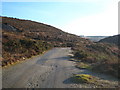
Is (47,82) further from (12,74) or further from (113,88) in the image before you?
(113,88)

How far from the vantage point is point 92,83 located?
7.51m

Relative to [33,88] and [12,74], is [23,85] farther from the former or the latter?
[12,74]

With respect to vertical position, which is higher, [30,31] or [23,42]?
[30,31]

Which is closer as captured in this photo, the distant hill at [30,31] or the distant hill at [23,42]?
the distant hill at [23,42]

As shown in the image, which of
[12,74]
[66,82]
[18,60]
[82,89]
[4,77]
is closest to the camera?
[82,89]

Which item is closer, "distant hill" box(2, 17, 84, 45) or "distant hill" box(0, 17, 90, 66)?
"distant hill" box(0, 17, 90, 66)

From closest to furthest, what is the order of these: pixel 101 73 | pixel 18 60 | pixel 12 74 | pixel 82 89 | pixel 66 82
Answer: pixel 82 89 < pixel 66 82 < pixel 12 74 < pixel 101 73 < pixel 18 60

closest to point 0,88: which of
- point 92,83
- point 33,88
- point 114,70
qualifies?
point 33,88

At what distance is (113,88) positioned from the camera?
6.97 m

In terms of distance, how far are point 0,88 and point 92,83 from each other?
16.9 ft

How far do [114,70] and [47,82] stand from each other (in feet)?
16.5

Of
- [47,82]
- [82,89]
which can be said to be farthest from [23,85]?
[82,89]

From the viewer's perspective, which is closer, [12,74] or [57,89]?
[57,89]

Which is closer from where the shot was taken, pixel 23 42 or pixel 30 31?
pixel 23 42
